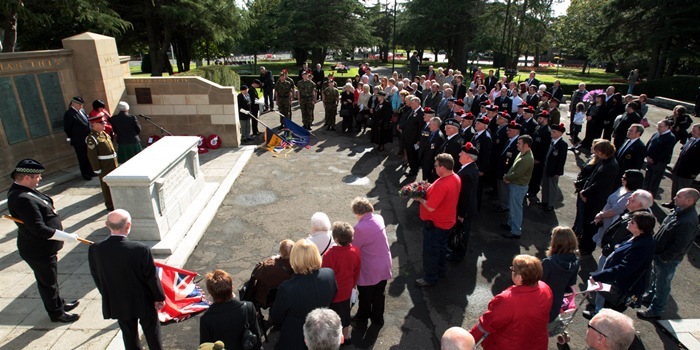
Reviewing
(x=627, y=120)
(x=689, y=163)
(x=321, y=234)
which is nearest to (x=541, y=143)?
(x=689, y=163)

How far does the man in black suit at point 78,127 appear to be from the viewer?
8.98 metres

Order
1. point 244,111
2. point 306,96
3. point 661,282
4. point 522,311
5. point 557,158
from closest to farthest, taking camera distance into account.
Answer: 1. point 522,311
2. point 661,282
3. point 557,158
4. point 244,111
5. point 306,96

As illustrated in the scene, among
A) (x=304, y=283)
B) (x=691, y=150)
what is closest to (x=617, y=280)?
(x=304, y=283)

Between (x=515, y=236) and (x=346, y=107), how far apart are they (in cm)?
840

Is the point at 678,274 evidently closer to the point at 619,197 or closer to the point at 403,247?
the point at 619,197

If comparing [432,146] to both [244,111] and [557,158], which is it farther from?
[244,111]

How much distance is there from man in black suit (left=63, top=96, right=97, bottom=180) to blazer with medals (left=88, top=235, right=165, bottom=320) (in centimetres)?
652

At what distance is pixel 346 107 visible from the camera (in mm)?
14297

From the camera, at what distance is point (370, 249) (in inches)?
183

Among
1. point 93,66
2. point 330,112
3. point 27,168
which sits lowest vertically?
point 330,112

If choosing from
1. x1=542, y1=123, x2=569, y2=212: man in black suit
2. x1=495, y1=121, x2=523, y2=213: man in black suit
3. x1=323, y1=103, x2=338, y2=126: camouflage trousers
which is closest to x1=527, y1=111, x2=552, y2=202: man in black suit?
x1=542, y1=123, x2=569, y2=212: man in black suit

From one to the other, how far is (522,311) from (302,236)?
4.49 m

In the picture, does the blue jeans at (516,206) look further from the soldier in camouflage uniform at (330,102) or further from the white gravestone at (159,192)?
the soldier in camouflage uniform at (330,102)

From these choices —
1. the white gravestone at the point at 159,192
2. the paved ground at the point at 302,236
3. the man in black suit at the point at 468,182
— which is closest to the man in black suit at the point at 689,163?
the paved ground at the point at 302,236
